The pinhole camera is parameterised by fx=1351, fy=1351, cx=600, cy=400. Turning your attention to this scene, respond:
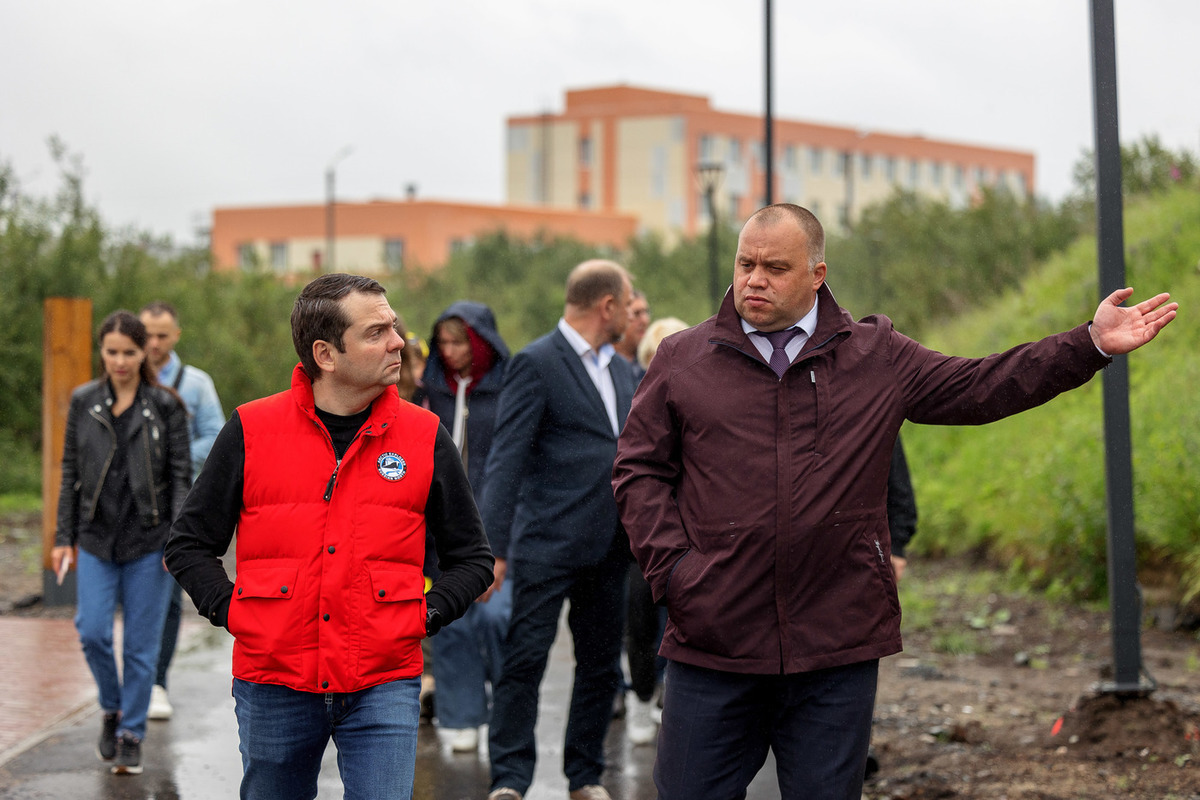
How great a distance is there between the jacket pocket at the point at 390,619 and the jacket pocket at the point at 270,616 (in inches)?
6.6

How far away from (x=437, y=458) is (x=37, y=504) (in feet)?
47.7

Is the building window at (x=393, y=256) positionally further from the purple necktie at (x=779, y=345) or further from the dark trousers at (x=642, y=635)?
the purple necktie at (x=779, y=345)

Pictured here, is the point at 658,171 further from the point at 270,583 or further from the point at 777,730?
the point at 270,583

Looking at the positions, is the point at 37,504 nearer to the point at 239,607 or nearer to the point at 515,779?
the point at 515,779

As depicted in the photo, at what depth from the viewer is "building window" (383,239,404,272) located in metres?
45.5

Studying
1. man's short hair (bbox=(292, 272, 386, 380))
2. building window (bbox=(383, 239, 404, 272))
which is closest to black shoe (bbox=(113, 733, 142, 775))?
man's short hair (bbox=(292, 272, 386, 380))

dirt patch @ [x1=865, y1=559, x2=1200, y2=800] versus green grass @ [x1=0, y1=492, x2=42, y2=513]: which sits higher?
green grass @ [x1=0, y1=492, x2=42, y2=513]

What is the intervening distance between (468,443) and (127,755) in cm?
218

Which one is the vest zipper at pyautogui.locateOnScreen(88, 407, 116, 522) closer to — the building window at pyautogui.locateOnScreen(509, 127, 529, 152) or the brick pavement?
the brick pavement

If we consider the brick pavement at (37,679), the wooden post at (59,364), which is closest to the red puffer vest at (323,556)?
the brick pavement at (37,679)

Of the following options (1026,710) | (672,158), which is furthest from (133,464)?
(672,158)

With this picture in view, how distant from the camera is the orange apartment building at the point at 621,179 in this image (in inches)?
2643

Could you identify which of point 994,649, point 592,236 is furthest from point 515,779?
point 592,236

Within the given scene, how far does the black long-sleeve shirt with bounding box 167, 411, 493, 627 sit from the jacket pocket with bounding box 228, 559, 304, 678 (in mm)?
77
